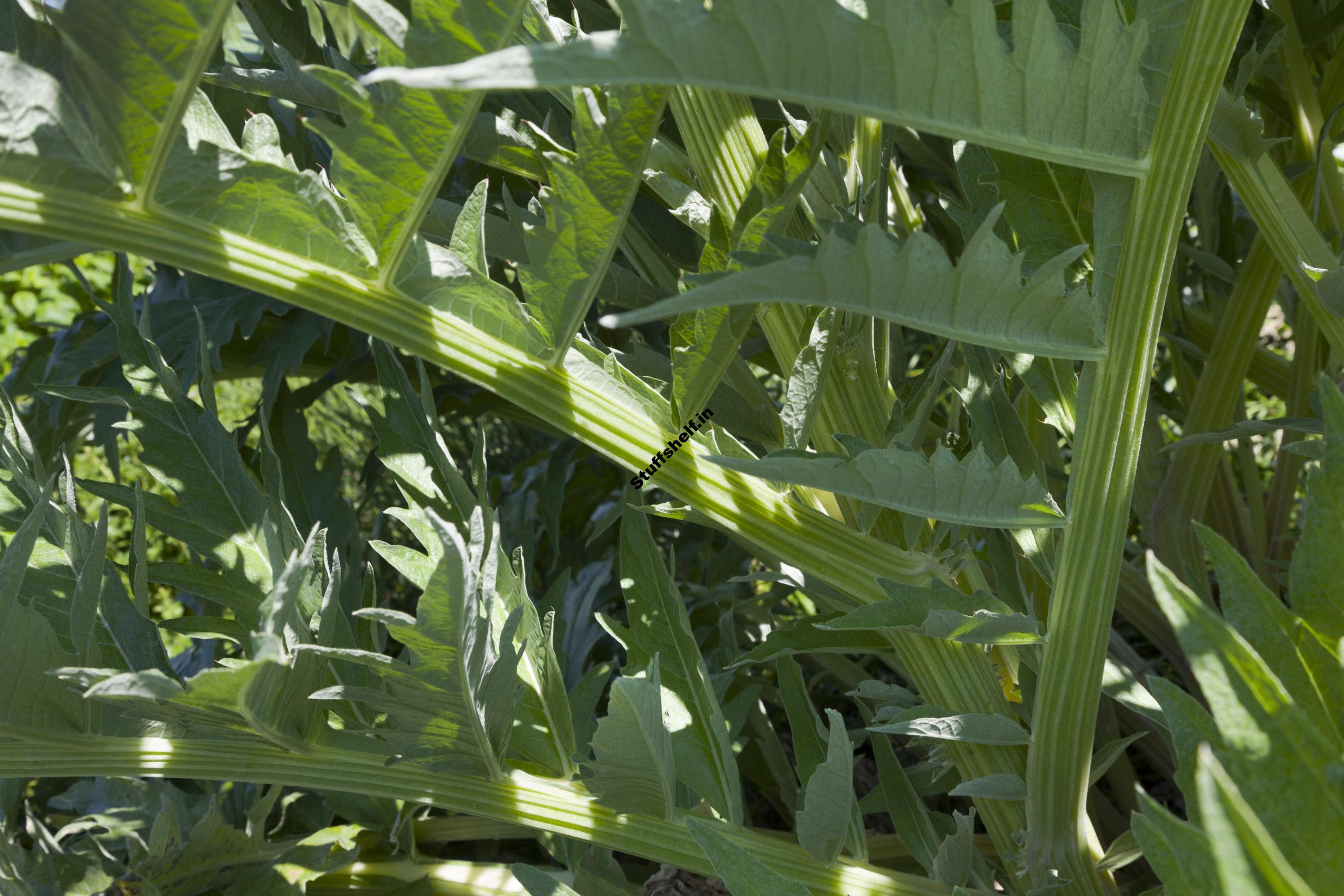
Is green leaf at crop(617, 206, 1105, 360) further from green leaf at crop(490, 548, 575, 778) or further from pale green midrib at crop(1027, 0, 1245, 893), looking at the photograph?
green leaf at crop(490, 548, 575, 778)

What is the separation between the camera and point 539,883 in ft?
0.95

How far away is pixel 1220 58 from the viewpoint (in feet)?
0.74

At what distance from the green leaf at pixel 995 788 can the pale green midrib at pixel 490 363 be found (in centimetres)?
6

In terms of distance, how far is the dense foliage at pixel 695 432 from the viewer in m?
0.20

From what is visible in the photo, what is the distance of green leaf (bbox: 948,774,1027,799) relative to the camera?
30 centimetres

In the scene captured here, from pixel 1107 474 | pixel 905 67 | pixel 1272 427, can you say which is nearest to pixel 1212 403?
pixel 1272 427

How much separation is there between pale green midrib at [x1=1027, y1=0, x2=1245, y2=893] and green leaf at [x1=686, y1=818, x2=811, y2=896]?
98 mm

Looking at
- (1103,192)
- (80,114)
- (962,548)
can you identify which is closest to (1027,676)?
(962,548)

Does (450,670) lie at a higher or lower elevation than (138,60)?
lower

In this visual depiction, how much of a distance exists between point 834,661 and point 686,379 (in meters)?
0.34

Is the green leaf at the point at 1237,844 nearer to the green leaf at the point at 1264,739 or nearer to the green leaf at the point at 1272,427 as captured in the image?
the green leaf at the point at 1264,739

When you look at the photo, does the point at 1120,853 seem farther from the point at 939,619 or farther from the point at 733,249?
the point at 733,249

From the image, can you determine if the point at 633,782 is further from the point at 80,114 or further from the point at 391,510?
the point at 80,114

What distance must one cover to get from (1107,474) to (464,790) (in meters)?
0.21
